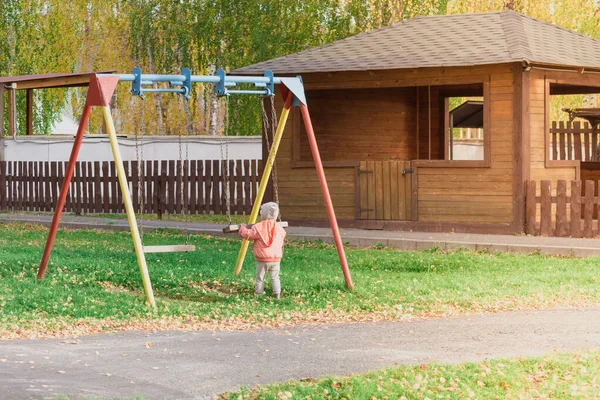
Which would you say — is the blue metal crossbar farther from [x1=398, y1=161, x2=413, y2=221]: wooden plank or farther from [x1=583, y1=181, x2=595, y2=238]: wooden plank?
[x1=398, y1=161, x2=413, y2=221]: wooden plank

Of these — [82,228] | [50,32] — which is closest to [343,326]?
[82,228]

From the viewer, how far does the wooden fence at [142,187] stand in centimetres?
2716

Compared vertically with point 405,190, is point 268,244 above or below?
below

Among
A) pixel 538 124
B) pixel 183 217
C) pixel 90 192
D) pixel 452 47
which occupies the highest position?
pixel 452 47

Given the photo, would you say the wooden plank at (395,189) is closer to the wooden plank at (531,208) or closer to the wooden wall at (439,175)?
the wooden wall at (439,175)

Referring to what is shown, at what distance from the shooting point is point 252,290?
13898 mm

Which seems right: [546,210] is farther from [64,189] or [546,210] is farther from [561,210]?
[64,189]

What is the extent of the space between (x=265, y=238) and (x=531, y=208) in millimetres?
9259

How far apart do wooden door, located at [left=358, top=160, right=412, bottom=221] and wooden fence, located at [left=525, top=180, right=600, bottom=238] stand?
244cm

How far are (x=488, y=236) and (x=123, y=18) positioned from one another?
3601 cm

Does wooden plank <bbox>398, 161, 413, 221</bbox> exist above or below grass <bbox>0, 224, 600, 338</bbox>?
above

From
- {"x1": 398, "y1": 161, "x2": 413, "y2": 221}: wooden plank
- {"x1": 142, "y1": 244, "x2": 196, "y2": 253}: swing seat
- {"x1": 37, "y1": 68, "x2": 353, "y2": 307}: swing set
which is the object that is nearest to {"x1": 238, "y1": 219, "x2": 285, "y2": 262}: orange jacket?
{"x1": 37, "y1": 68, "x2": 353, "y2": 307}: swing set

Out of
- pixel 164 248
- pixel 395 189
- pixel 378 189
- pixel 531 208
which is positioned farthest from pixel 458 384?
pixel 378 189

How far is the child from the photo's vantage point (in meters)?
13.2
